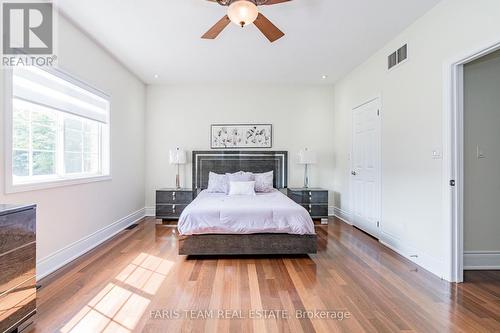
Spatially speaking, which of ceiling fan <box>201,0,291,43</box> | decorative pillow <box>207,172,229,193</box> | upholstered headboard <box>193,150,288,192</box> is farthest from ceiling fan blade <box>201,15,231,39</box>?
upholstered headboard <box>193,150,288,192</box>

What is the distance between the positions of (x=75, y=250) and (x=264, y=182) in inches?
125

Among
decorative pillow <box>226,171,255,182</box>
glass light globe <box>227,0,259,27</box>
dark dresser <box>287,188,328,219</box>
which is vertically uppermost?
glass light globe <box>227,0,259,27</box>

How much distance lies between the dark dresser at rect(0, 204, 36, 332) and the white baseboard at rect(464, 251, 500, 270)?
414 cm

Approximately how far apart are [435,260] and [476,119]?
163 cm

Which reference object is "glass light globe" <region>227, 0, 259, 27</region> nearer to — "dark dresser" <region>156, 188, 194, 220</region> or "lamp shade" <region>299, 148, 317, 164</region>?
"lamp shade" <region>299, 148, 317, 164</region>

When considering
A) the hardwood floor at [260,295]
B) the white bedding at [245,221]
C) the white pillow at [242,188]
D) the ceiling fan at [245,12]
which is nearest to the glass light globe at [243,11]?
the ceiling fan at [245,12]

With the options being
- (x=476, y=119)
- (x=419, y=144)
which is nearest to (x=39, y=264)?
(x=419, y=144)

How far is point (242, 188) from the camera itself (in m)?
4.76

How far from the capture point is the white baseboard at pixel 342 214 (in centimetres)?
518

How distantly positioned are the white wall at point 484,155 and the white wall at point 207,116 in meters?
3.08

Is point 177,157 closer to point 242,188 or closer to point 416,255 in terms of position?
point 242,188

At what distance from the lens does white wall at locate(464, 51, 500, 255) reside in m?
2.97

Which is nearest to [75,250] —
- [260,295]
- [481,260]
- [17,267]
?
[17,267]

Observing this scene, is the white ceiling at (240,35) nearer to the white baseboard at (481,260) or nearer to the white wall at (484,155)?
the white wall at (484,155)
